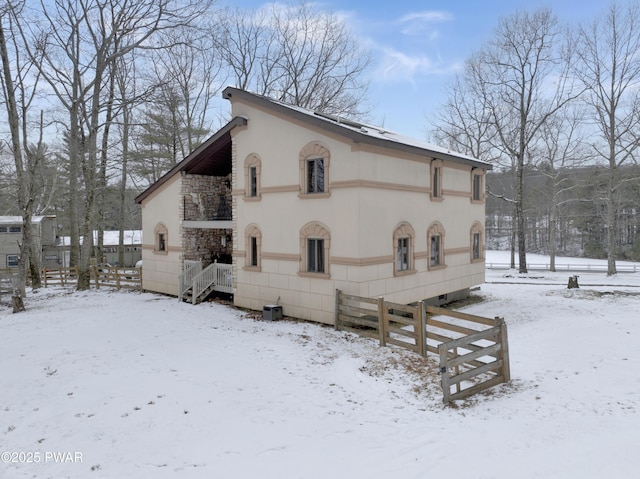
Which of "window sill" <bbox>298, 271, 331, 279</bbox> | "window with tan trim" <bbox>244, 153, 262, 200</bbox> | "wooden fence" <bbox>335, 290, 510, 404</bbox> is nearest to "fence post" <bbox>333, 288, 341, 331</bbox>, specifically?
"wooden fence" <bbox>335, 290, 510, 404</bbox>

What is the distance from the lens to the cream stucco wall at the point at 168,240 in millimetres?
19031

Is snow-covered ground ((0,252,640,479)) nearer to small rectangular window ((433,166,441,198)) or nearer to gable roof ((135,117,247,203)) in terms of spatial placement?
small rectangular window ((433,166,441,198))

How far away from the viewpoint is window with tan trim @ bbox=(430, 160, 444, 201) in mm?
16453

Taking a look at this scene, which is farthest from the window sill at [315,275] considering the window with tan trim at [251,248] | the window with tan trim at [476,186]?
the window with tan trim at [476,186]

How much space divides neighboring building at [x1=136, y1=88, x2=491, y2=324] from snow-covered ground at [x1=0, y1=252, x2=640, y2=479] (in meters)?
2.27

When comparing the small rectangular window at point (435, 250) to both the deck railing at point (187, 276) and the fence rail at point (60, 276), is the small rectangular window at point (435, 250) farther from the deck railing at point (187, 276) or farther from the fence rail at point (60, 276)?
the fence rail at point (60, 276)

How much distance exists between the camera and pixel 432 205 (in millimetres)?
16312

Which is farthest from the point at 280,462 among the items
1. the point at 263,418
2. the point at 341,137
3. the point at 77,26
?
the point at 77,26

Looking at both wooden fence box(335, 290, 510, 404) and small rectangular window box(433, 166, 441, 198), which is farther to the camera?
small rectangular window box(433, 166, 441, 198)

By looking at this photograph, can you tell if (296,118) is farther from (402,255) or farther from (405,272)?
(405,272)

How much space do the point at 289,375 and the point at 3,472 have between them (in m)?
4.99

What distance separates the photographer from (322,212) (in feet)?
45.0

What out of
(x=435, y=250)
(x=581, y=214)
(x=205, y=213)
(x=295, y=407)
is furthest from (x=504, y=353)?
(x=581, y=214)

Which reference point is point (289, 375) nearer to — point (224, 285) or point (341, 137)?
point (341, 137)
